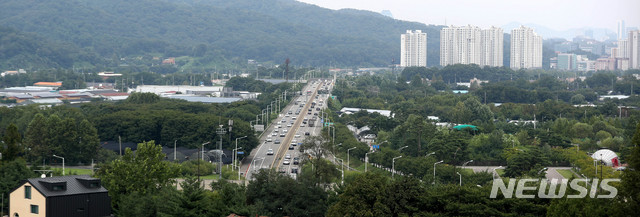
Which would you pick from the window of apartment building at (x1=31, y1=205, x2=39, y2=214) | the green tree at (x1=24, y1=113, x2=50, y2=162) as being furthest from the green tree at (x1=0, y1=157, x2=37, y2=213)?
the green tree at (x1=24, y1=113, x2=50, y2=162)

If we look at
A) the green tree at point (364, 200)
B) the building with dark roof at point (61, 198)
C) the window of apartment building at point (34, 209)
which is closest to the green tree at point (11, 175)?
the building with dark roof at point (61, 198)

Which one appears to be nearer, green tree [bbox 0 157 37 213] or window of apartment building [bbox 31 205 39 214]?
window of apartment building [bbox 31 205 39 214]

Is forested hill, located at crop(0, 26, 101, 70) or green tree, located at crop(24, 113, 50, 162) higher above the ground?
forested hill, located at crop(0, 26, 101, 70)

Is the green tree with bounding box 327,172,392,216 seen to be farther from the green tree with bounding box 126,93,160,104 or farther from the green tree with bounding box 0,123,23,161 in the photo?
the green tree with bounding box 126,93,160,104

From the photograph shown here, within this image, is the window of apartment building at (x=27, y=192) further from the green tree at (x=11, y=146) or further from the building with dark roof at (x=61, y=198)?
the green tree at (x=11, y=146)

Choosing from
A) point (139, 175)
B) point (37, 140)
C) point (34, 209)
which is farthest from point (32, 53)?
point (34, 209)

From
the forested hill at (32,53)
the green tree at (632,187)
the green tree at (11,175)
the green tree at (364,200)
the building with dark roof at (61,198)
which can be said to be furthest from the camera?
the forested hill at (32,53)
